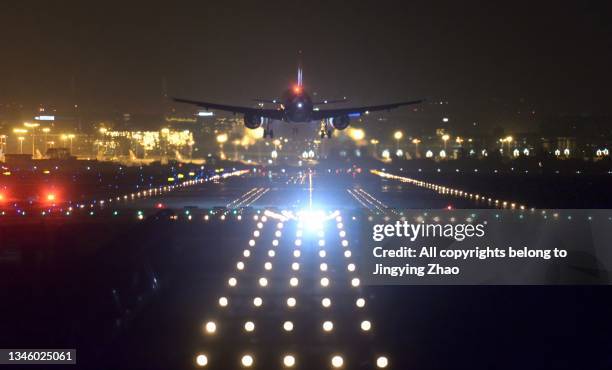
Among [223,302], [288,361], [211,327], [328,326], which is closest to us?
[288,361]

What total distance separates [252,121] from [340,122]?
682cm

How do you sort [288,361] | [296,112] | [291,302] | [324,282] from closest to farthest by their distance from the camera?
1. [288,361]
2. [291,302]
3. [324,282]
4. [296,112]

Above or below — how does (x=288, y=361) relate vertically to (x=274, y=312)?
above

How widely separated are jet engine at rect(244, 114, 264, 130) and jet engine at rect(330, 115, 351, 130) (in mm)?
5782

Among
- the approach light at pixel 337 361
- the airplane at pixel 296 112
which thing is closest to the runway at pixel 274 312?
the approach light at pixel 337 361

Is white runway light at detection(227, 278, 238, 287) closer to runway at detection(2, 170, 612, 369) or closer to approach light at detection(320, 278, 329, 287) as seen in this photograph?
runway at detection(2, 170, 612, 369)

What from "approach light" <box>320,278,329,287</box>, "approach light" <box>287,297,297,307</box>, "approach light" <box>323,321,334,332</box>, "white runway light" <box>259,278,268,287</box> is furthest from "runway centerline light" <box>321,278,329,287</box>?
"approach light" <box>323,321,334,332</box>

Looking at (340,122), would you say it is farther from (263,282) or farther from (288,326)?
(288,326)

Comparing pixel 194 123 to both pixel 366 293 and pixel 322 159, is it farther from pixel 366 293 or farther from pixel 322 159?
pixel 366 293

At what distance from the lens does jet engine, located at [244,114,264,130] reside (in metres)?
68.5

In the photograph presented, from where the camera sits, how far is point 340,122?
68.5 meters

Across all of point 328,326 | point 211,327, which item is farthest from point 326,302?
point 211,327

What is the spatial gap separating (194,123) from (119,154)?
44.2 meters

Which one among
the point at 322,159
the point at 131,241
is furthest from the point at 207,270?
the point at 322,159
